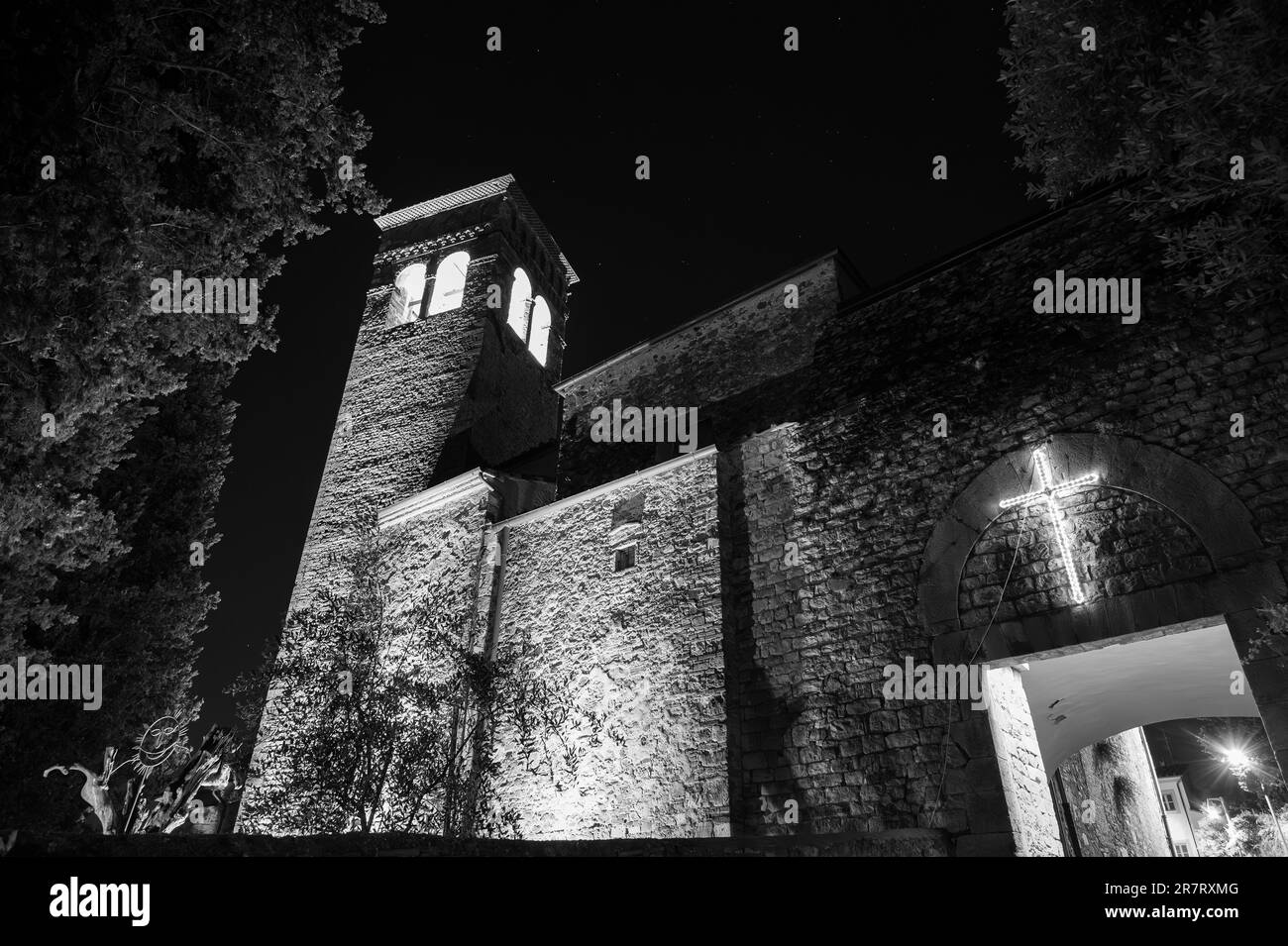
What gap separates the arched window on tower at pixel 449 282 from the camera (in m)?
19.5

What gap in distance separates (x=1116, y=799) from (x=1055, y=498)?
7586 millimetres

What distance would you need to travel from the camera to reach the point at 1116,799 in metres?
11.8

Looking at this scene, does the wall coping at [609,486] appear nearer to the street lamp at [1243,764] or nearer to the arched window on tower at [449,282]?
the arched window on tower at [449,282]

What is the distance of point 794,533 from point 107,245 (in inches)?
292

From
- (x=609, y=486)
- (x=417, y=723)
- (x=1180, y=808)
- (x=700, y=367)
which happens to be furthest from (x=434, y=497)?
(x=1180, y=808)

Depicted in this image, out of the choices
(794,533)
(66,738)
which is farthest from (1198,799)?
(66,738)

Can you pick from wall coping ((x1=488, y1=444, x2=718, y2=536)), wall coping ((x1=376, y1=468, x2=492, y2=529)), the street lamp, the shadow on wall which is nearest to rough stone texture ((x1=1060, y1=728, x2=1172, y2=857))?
the shadow on wall

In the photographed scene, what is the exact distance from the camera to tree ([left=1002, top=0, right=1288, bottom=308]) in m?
4.77

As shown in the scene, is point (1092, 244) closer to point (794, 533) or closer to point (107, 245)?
point (794, 533)

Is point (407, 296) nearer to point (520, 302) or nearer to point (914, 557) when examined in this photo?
point (520, 302)

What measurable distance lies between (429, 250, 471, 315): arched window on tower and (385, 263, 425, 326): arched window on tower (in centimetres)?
42
